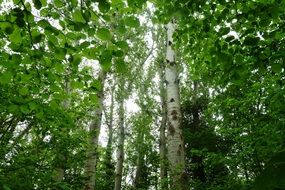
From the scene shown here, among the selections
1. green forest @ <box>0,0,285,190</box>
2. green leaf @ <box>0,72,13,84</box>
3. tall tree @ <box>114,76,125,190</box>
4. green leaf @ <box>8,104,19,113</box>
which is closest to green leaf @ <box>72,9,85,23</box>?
green forest @ <box>0,0,285,190</box>

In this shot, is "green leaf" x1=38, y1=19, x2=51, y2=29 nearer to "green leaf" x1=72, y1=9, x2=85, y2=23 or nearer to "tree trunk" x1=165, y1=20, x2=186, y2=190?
"green leaf" x1=72, y1=9, x2=85, y2=23

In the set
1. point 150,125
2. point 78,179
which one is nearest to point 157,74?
point 150,125

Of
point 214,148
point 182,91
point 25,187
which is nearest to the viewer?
point 25,187

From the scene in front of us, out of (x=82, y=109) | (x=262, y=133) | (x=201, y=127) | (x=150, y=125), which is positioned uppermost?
(x=150, y=125)

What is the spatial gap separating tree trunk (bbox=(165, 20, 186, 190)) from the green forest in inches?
0.8

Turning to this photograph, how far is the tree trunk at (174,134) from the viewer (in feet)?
19.3

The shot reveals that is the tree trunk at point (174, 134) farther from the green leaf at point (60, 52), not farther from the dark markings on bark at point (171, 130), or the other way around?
the green leaf at point (60, 52)

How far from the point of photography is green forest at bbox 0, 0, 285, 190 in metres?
2.89

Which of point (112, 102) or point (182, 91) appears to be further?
point (112, 102)

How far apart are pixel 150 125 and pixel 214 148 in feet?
21.7

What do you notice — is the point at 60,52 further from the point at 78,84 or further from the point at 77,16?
the point at 78,84

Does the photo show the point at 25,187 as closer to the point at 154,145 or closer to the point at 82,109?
the point at 82,109

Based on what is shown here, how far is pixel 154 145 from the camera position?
20.6m

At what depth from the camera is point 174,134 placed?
639 cm
